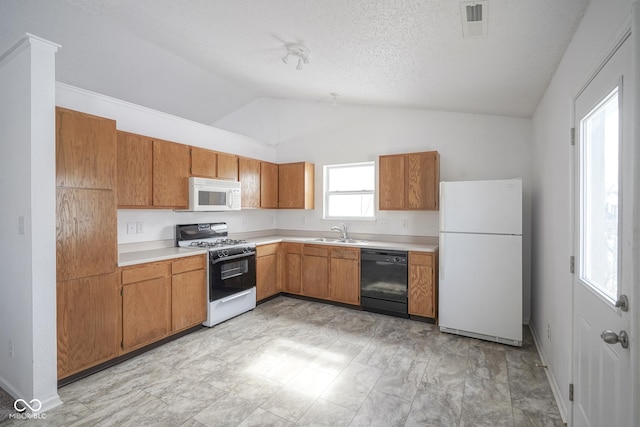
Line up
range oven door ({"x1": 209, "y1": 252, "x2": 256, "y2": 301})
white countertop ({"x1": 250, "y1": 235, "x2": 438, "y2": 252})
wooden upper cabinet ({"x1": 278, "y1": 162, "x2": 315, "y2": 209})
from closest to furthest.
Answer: range oven door ({"x1": 209, "y1": 252, "x2": 256, "y2": 301})
white countertop ({"x1": 250, "y1": 235, "x2": 438, "y2": 252})
wooden upper cabinet ({"x1": 278, "y1": 162, "x2": 315, "y2": 209})

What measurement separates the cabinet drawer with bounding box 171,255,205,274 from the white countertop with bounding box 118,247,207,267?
0.18 feet

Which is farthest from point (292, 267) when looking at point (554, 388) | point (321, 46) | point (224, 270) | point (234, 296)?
point (554, 388)

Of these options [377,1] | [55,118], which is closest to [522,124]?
[377,1]

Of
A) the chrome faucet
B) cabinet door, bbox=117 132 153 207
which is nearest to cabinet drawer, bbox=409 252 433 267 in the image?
the chrome faucet

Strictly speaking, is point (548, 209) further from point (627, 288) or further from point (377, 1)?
point (377, 1)

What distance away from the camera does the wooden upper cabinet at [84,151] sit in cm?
226

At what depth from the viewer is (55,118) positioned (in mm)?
2188

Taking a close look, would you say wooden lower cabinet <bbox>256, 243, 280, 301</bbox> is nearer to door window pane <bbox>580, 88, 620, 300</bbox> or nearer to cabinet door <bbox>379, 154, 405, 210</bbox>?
cabinet door <bbox>379, 154, 405, 210</bbox>

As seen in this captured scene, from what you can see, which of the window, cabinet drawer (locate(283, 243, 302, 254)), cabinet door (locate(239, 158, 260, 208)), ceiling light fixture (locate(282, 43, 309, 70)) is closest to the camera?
ceiling light fixture (locate(282, 43, 309, 70))

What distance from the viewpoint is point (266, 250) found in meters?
4.39

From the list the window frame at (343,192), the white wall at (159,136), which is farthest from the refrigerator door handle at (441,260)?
the white wall at (159,136)

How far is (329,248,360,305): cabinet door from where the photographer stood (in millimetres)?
4086

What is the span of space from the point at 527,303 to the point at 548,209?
5.32 feet

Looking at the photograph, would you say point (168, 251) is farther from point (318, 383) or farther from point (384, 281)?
point (384, 281)
